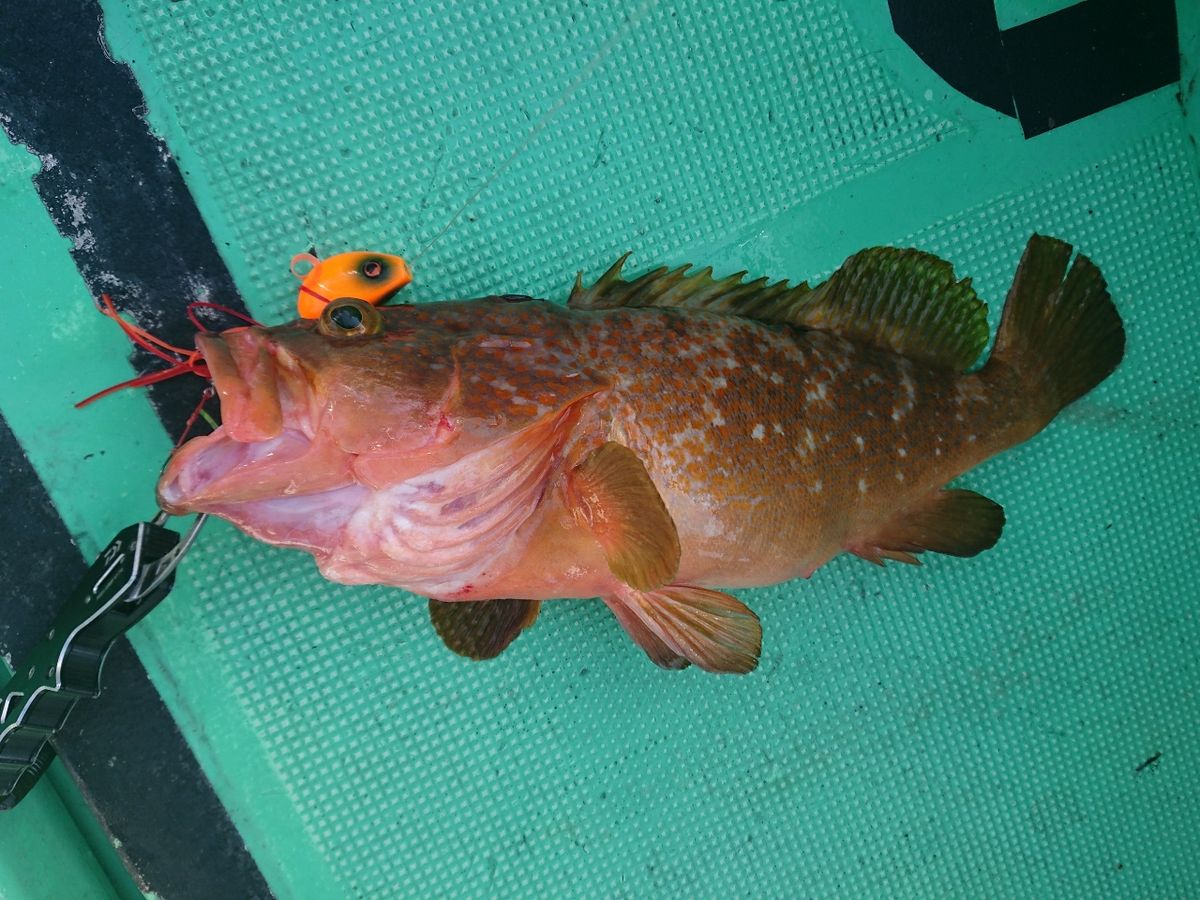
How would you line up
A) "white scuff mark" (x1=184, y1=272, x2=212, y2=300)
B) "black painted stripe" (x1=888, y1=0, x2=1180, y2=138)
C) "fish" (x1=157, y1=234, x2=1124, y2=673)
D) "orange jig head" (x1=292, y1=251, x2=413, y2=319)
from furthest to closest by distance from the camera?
1. "black painted stripe" (x1=888, y1=0, x2=1180, y2=138)
2. "white scuff mark" (x1=184, y1=272, x2=212, y2=300)
3. "orange jig head" (x1=292, y1=251, x2=413, y2=319)
4. "fish" (x1=157, y1=234, x2=1124, y2=673)

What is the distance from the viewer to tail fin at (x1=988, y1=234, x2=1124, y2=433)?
2473 millimetres

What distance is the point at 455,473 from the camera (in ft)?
5.79

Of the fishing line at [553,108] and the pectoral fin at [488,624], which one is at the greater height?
the fishing line at [553,108]

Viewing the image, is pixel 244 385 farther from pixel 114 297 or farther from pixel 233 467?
pixel 114 297

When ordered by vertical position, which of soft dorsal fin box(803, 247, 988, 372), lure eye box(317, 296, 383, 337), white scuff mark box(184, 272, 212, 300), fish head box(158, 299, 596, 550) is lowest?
soft dorsal fin box(803, 247, 988, 372)

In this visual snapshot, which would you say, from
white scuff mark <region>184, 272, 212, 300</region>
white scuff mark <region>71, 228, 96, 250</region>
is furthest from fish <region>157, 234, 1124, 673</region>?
white scuff mark <region>71, 228, 96, 250</region>

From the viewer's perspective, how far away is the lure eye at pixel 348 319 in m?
1.73

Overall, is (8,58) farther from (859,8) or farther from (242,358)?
(859,8)

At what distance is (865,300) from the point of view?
230 centimetres

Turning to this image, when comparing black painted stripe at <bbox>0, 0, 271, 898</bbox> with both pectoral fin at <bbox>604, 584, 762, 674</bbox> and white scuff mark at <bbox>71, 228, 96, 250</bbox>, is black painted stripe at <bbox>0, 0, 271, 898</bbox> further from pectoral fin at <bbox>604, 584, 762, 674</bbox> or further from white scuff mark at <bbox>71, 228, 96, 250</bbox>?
pectoral fin at <bbox>604, 584, 762, 674</bbox>

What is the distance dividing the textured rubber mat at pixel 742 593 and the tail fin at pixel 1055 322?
0.24 m

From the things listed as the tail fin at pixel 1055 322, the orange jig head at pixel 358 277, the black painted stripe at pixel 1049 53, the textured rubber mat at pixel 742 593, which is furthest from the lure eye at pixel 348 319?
the black painted stripe at pixel 1049 53

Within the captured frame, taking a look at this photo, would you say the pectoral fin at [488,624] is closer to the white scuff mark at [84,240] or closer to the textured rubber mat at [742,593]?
the textured rubber mat at [742,593]

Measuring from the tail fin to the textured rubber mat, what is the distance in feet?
0.80
